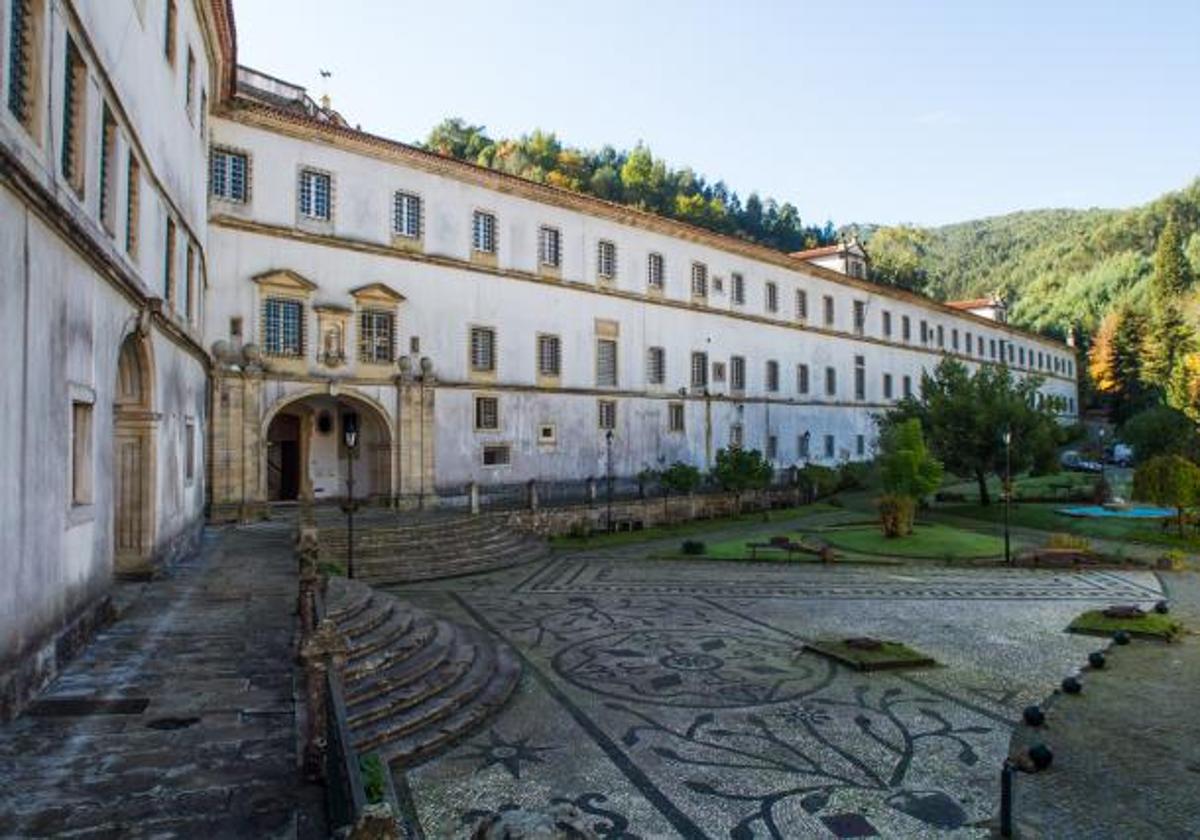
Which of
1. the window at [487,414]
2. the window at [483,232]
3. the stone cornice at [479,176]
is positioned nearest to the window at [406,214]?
the stone cornice at [479,176]

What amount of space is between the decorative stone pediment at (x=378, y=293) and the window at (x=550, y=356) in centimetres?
619

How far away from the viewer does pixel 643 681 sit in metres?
11.3

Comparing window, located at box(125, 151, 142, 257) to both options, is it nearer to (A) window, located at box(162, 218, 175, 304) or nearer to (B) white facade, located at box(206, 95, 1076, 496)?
(A) window, located at box(162, 218, 175, 304)

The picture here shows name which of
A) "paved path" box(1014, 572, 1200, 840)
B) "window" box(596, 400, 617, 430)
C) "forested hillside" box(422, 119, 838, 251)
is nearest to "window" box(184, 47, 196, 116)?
"paved path" box(1014, 572, 1200, 840)

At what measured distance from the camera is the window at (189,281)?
1728 cm

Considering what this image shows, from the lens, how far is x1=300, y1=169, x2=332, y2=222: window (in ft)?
79.9

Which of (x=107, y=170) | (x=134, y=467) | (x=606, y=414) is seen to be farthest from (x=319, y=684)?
(x=606, y=414)

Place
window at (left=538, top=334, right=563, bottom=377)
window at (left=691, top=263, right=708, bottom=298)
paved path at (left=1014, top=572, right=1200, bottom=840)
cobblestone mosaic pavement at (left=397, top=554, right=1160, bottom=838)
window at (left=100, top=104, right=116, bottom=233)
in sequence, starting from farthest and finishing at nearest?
window at (left=691, top=263, right=708, bottom=298) < window at (left=538, top=334, right=563, bottom=377) < window at (left=100, top=104, right=116, bottom=233) < cobblestone mosaic pavement at (left=397, top=554, right=1160, bottom=838) < paved path at (left=1014, top=572, right=1200, bottom=840)

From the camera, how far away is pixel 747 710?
1014 cm

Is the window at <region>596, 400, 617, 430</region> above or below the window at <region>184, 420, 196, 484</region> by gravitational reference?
above

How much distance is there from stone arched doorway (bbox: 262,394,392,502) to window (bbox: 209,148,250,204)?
6353 millimetres

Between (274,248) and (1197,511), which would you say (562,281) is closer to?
(274,248)

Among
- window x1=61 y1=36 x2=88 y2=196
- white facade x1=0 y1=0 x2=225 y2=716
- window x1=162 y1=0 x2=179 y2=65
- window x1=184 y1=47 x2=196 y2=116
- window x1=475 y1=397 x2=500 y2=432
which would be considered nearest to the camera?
white facade x1=0 y1=0 x2=225 y2=716

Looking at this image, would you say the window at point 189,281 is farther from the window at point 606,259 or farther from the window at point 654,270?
the window at point 654,270
